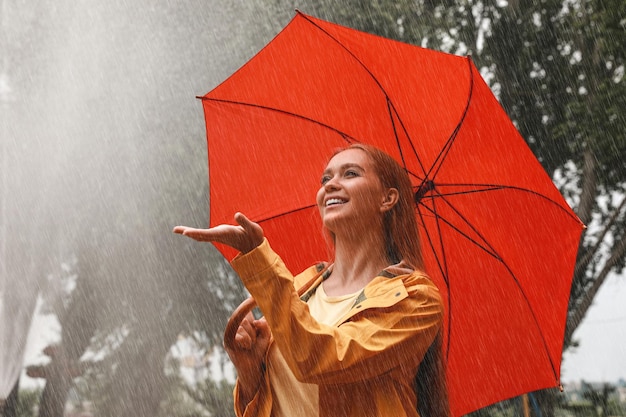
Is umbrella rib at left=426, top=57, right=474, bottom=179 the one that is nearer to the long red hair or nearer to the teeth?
the long red hair

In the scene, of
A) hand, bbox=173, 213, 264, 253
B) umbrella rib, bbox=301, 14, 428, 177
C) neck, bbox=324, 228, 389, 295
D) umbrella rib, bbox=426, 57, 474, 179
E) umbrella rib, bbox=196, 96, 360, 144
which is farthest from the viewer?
umbrella rib, bbox=196, 96, 360, 144

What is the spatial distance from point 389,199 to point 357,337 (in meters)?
0.72

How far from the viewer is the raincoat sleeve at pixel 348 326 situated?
1.80m

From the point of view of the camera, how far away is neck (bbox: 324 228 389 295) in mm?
2439

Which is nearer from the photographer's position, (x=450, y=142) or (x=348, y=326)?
(x=348, y=326)

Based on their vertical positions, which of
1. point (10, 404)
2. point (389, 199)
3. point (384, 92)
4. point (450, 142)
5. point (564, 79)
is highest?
point (564, 79)

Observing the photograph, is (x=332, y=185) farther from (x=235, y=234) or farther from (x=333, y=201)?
(x=235, y=234)

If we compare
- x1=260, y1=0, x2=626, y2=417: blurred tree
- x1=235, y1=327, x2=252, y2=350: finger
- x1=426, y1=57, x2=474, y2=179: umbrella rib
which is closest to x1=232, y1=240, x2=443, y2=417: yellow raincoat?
x1=235, y1=327, x2=252, y2=350: finger

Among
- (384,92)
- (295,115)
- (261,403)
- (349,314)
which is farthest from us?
(295,115)

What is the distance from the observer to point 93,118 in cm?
1372

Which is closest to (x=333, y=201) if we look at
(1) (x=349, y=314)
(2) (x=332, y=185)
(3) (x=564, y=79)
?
(2) (x=332, y=185)

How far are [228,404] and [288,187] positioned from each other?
14.4 meters

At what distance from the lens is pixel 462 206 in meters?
3.02

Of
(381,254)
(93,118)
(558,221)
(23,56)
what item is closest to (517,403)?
(558,221)
